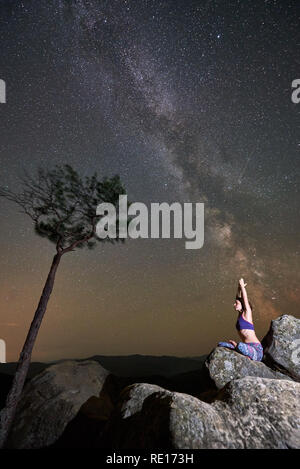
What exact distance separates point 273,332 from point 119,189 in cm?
1103

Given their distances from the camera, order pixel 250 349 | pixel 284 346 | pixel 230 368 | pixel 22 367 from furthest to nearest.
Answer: pixel 22 367
pixel 284 346
pixel 250 349
pixel 230 368

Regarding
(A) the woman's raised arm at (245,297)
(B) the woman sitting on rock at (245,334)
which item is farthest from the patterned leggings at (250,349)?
(A) the woman's raised arm at (245,297)

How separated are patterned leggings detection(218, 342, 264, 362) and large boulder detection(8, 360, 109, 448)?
7067 millimetres

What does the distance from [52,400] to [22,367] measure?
201 cm

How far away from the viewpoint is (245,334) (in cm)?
795

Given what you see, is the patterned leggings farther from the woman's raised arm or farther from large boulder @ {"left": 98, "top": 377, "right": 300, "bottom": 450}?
large boulder @ {"left": 98, "top": 377, "right": 300, "bottom": 450}

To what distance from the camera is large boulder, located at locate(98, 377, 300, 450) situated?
4.19 m

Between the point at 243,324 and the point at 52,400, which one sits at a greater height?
the point at 243,324

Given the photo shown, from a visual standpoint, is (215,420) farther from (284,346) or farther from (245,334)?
(284,346)

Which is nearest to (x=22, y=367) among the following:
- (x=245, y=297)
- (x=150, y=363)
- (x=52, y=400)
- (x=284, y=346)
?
(x=52, y=400)

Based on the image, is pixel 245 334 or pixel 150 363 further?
pixel 150 363

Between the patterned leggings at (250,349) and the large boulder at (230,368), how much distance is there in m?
0.13

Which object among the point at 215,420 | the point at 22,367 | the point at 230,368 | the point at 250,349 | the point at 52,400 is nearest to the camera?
the point at 215,420
